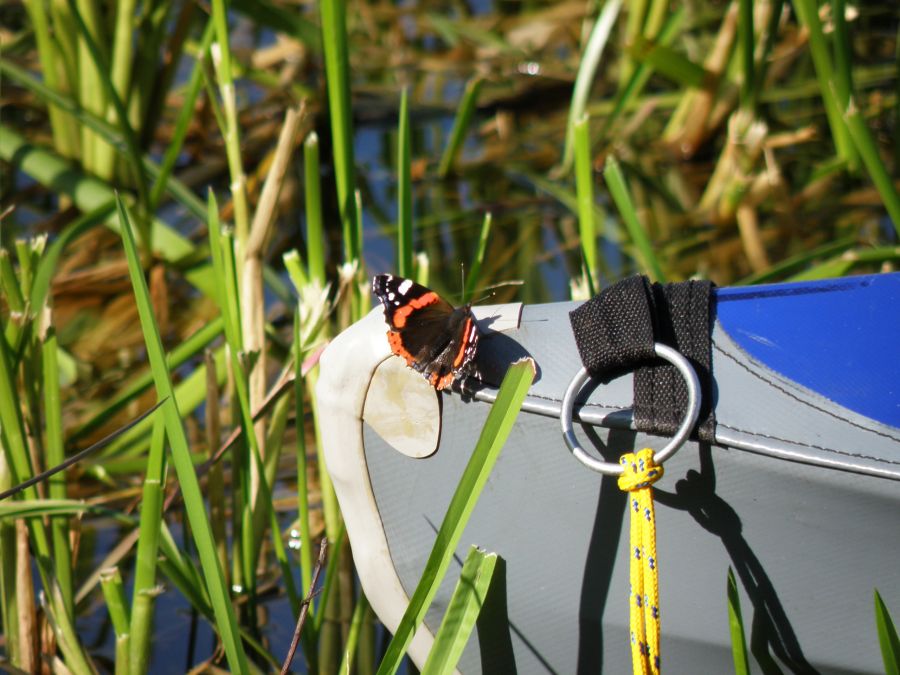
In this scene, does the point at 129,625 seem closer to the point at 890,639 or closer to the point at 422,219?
the point at 890,639

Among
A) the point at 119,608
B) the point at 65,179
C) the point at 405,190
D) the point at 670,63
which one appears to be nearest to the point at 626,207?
the point at 405,190

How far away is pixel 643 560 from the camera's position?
0.77 m

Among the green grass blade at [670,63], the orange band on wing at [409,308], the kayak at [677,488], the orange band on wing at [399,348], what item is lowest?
the kayak at [677,488]

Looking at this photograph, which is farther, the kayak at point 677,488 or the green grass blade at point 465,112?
the green grass blade at point 465,112

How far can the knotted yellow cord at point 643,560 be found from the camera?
2.49 ft

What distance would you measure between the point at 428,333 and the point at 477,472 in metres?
0.14

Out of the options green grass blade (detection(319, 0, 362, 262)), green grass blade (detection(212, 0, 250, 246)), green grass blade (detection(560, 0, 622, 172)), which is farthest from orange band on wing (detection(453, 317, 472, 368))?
green grass blade (detection(560, 0, 622, 172))

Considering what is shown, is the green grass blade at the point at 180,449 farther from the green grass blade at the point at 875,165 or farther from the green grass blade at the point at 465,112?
the green grass blade at the point at 465,112

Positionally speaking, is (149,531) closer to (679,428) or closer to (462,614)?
(462,614)

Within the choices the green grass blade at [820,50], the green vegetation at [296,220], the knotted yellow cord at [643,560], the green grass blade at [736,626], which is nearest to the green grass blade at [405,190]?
the green vegetation at [296,220]

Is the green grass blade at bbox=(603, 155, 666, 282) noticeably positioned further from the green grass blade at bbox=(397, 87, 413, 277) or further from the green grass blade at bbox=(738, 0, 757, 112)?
the green grass blade at bbox=(738, 0, 757, 112)

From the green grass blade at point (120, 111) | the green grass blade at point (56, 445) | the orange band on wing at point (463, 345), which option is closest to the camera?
the orange band on wing at point (463, 345)

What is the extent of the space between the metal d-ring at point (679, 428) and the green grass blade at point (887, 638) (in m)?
0.16

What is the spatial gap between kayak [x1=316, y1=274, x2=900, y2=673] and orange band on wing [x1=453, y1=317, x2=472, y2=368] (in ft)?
0.14
